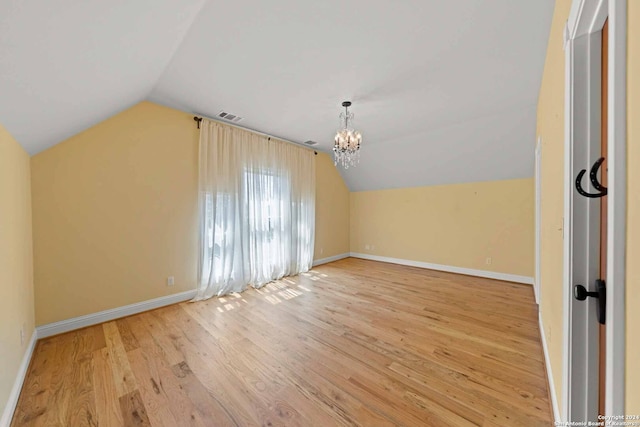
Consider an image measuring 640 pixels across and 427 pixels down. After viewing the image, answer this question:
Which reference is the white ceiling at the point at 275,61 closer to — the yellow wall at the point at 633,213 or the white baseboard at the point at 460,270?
the yellow wall at the point at 633,213

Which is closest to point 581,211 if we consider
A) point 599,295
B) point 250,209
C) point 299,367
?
Result: point 599,295

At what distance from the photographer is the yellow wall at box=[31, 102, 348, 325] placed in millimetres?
2369

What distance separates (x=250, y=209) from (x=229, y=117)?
4.55 feet

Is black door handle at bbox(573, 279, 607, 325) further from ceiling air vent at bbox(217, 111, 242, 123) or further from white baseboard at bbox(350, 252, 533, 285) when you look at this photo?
white baseboard at bbox(350, 252, 533, 285)

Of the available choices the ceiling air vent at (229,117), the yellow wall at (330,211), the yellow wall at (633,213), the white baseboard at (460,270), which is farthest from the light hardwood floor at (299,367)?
the ceiling air vent at (229,117)

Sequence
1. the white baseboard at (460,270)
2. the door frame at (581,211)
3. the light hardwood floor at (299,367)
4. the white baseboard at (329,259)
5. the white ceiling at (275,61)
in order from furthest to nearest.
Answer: the white baseboard at (329,259), the white baseboard at (460,270), the light hardwood floor at (299,367), the white ceiling at (275,61), the door frame at (581,211)

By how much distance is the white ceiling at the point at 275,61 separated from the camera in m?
1.30

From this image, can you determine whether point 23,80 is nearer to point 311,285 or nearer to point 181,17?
point 181,17

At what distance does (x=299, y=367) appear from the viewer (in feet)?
6.19

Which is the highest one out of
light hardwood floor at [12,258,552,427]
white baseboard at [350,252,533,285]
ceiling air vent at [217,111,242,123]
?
ceiling air vent at [217,111,242,123]

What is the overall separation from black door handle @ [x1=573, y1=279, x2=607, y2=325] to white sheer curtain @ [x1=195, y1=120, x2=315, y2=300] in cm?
349

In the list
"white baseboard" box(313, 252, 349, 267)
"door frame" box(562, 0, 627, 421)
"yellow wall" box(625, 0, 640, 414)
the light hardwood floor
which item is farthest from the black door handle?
"white baseboard" box(313, 252, 349, 267)

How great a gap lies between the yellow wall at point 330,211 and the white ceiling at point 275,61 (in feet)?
6.60

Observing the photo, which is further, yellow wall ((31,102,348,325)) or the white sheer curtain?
the white sheer curtain
